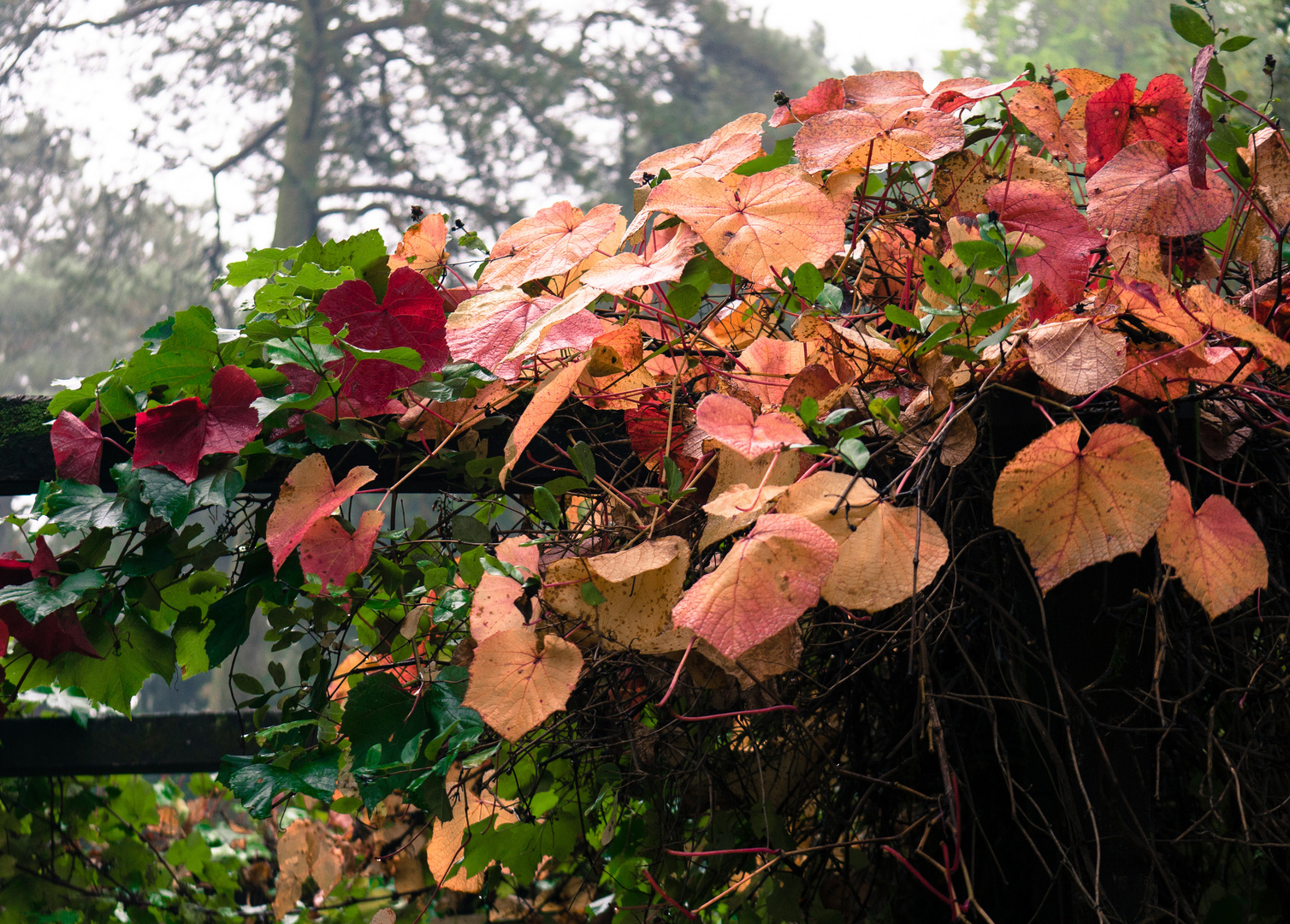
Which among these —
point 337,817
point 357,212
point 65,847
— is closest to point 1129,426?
point 65,847

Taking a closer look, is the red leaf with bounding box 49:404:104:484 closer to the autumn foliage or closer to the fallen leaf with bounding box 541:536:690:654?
the autumn foliage

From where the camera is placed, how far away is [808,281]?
19.1 inches

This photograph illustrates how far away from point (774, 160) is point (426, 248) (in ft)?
0.98

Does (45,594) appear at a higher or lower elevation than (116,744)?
higher

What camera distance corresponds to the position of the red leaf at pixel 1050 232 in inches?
19.5

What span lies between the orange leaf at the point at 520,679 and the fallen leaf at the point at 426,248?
372 mm

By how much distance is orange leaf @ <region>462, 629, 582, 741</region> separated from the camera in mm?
442

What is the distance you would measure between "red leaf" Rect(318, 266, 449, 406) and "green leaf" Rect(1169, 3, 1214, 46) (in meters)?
0.50

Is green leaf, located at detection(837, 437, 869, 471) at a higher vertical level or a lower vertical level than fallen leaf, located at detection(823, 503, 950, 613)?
higher

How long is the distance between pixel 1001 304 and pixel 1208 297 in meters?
0.10

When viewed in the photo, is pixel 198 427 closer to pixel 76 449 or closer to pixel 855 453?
pixel 76 449

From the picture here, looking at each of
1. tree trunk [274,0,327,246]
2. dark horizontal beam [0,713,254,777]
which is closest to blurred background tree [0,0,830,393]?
tree trunk [274,0,327,246]

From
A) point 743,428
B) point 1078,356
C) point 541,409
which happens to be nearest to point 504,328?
point 541,409

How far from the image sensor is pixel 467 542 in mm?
575
